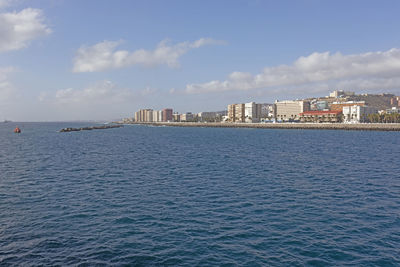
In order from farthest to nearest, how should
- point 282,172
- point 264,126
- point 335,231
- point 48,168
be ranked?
point 264,126, point 48,168, point 282,172, point 335,231

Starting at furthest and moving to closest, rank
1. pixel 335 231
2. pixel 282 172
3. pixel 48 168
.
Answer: pixel 48 168
pixel 282 172
pixel 335 231

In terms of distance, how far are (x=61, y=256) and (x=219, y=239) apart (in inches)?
305

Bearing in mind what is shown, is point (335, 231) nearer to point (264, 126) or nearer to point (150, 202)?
point (150, 202)

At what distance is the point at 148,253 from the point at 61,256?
3.98 metres

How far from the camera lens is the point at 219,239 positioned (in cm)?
1528

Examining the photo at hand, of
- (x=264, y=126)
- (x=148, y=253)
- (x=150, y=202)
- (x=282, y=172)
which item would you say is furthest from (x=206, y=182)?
(x=264, y=126)

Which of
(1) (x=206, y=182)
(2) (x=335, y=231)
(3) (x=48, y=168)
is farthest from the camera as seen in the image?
(3) (x=48, y=168)

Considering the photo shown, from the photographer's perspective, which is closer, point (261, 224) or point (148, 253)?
point (148, 253)

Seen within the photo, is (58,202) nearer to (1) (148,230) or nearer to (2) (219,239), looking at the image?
(1) (148,230)

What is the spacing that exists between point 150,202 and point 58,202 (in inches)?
277

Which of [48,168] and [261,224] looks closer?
[261,224]

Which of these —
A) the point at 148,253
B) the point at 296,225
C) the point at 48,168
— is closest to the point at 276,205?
the point at 296,225

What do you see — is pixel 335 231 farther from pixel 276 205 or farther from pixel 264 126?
pixel 264 126

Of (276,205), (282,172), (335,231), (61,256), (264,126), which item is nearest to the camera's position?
(61,256)
